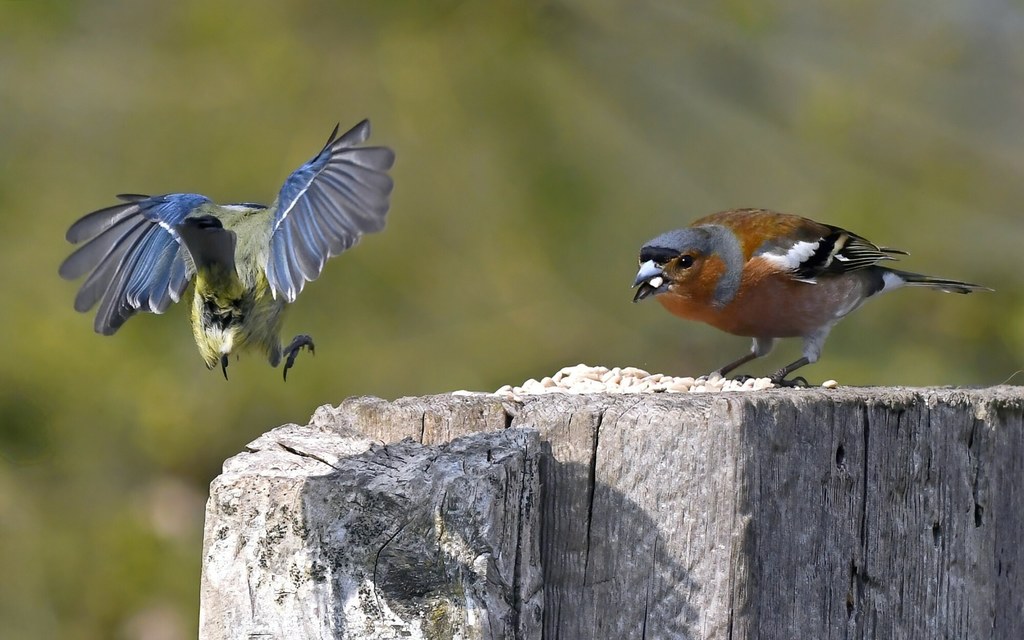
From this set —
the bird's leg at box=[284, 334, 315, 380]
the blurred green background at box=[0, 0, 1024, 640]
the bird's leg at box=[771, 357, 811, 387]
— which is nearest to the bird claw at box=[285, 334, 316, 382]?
the bird's leg at box=[284, 334, 315, 380]

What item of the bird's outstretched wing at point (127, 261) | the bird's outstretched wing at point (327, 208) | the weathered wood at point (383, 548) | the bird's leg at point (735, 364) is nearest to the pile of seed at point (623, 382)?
the bird's leg at point (735, 364)

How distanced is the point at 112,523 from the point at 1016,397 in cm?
557

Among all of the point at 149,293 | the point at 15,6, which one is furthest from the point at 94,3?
the point at 149,293

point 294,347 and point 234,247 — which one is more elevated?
point 234,247

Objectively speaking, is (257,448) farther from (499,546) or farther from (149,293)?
(149,293)

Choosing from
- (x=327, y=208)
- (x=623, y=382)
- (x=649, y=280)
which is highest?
(x=649, y=280)

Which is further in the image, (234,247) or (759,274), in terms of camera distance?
(759,274)

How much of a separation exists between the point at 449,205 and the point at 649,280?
7.89 ft

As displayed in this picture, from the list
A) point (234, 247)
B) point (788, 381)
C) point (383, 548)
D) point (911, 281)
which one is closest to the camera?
point (383, 548)

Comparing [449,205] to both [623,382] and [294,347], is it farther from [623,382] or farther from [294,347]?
[623,382]

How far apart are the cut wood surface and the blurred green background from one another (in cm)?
387

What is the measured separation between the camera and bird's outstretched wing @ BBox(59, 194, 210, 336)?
12.7ft

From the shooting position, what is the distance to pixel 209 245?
12.1 feet

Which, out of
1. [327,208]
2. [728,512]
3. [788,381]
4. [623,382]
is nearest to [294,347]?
[327,208]
